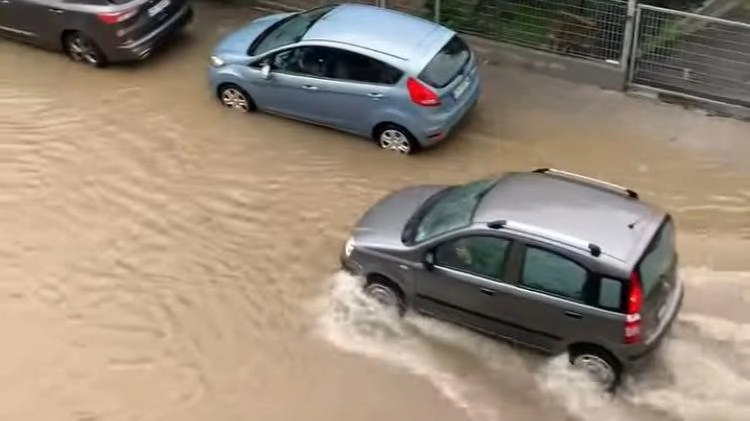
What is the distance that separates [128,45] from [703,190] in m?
7.85

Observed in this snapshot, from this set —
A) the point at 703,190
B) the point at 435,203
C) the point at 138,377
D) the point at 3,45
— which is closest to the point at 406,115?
the point at 435,203

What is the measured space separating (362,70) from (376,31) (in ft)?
1.88

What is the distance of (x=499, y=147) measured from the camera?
12742 mm

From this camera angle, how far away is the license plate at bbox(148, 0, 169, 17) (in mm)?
14367

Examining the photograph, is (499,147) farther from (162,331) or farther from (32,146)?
(32,146)

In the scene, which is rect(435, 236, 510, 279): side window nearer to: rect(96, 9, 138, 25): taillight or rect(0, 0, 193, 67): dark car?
rect(0, 0, 193, 67): dark car

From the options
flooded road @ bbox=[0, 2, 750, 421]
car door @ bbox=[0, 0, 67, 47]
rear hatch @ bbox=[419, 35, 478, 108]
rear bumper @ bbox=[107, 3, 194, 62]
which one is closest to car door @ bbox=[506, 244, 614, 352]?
flooded road @ bbox=[0, 2, 750, 421]

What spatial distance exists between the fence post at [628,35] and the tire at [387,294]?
5.23 metres

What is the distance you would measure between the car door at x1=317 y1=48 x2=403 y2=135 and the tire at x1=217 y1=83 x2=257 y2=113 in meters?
1.10

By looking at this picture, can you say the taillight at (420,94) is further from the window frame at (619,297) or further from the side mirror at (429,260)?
the window frame at (619,297)

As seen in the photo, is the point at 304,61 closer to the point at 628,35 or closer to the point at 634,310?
the point at 628,35

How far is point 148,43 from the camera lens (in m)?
14.3

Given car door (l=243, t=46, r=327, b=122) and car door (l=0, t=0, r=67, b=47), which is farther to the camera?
car door (l=0, t=0, r=67, b=47)

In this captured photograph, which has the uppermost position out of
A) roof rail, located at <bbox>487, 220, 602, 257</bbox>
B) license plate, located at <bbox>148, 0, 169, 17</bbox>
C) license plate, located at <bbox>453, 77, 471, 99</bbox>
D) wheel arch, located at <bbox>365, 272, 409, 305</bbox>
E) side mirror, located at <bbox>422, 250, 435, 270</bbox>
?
license plate, located at <bbox>148, 0, 169, 17</bbox>
